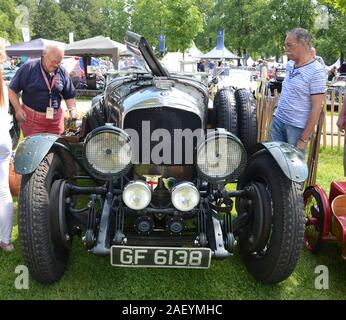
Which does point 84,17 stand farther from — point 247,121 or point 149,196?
point 149,196

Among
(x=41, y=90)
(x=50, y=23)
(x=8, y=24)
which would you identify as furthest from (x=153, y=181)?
(x=50, y=23)

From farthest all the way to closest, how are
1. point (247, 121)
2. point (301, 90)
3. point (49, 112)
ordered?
1. point (49, 112)
2. point (247, 121)
3. point (301, 90)

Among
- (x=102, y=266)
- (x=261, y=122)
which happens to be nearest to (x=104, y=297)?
(x=102, y=266)

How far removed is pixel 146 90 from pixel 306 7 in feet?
81.8

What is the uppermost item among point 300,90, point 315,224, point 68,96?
point 300,90

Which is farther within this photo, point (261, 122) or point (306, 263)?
point (261, 122)

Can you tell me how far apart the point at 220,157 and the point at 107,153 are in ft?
2.46

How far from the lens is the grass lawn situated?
9.07ft

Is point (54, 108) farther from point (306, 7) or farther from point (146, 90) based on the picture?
point (306, 7)

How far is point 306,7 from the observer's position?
2494cm

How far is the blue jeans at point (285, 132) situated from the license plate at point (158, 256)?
1.94 m

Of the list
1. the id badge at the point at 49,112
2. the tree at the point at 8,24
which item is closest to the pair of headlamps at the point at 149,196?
the id badge at the point at 49,112

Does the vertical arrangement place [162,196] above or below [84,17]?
below

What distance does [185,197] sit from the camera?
8.58 feet
